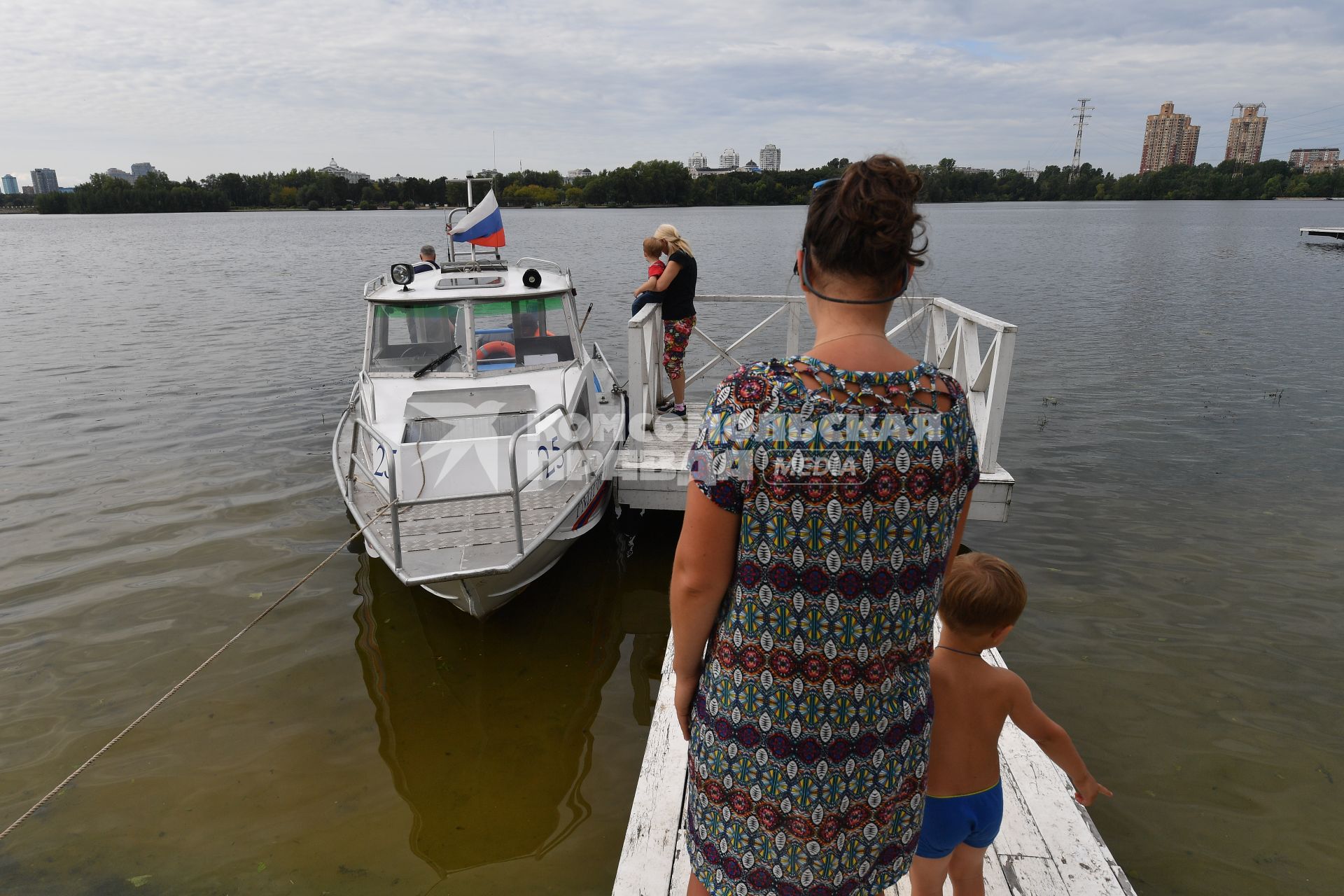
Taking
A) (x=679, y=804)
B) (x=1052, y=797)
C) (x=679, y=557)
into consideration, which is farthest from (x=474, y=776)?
(x=679, y=557)

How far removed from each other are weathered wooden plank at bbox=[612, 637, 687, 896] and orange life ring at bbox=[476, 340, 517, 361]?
15.9ft

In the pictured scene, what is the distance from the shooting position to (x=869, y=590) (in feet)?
5.13

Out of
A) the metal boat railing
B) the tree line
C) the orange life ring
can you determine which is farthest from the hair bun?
the tree line

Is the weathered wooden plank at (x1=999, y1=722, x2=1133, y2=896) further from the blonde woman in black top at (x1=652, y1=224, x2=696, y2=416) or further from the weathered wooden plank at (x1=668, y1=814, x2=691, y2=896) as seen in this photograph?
the blonde woman in black top at (x1=652, y1=224, x2=696, y2=416)

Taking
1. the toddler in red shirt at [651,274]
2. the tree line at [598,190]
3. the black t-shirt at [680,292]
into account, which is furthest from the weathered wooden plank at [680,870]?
the tree line at [598,190]

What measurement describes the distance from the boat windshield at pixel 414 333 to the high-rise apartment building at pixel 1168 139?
20895 cm

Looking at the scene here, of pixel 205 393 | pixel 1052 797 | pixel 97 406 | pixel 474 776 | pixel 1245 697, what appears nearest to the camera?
pixel 1052 797

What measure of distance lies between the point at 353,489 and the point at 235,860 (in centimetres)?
293

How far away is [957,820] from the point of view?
7.77ft

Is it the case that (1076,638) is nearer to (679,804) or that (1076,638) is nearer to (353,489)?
(679,804)

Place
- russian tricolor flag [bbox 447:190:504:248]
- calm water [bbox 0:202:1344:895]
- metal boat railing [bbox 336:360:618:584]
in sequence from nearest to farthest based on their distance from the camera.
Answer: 1. calm water [bbox 0:202:1344:895]
2. metal boat railing [bbox 336:360:618:584]
3. russian tricolor flag [bbox 447:190:504:248]

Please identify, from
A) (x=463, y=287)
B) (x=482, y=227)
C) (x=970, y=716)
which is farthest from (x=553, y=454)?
(x=482, y=227)

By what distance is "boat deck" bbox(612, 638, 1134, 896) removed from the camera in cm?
300

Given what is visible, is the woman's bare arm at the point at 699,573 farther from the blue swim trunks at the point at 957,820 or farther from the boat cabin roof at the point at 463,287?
the boat cabin roof at the point at 463,287
